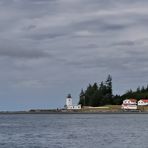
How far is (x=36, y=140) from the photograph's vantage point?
85438mm

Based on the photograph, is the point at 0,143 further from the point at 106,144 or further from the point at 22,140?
the point at 106,144

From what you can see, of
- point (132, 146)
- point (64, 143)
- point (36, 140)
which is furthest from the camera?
point (36, 140)

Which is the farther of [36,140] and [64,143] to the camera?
[36,140]

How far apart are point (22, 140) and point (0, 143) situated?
20.9 feet

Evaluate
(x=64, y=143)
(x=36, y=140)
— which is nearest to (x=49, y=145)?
(x=64, y=143)

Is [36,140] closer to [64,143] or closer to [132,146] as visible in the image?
[64,143]

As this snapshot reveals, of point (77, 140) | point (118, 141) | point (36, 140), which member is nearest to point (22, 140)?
point (36, 140)

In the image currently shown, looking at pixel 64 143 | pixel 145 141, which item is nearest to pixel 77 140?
pixel 64 143

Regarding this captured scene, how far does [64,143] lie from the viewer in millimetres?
80062

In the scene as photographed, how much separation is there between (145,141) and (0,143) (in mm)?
20330

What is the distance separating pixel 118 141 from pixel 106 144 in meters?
5.32

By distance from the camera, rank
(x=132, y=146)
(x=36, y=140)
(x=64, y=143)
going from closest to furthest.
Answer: (x=132, y=146), (x=64, y=143), (x=36, y=140)

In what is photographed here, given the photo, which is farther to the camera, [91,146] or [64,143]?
[64,143]

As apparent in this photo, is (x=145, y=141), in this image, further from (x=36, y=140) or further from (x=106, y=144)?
(x=36, y=140)
